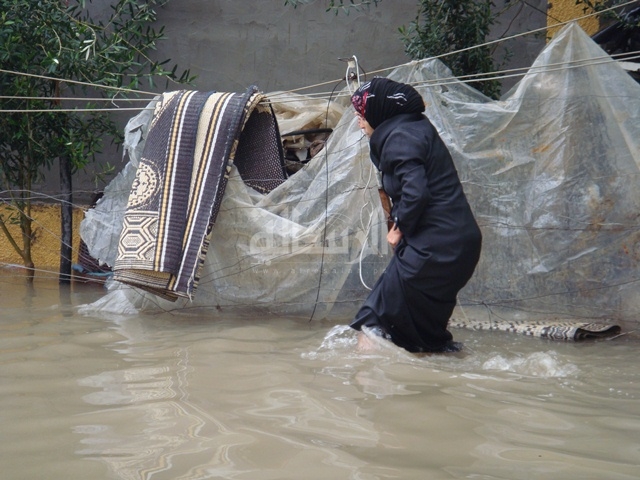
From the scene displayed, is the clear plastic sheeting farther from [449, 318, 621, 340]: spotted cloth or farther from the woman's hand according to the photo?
the woman's hand

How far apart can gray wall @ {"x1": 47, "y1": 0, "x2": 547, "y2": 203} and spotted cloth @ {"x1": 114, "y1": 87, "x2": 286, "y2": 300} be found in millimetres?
2188

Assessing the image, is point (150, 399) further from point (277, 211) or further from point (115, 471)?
point (277, 211)

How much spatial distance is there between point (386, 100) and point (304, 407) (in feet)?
5.36

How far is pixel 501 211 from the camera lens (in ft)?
14.5

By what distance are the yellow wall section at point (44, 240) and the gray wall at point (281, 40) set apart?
0.42m

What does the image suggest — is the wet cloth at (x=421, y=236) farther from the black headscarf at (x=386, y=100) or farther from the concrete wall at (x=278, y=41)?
the concrete wall at (x=278, y=41)

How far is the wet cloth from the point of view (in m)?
3.58

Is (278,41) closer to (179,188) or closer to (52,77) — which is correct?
(52,77)

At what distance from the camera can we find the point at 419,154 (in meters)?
3.57

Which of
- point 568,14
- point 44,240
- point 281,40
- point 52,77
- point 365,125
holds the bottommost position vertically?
point 44,240

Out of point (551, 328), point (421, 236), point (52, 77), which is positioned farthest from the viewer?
point (52, 77)

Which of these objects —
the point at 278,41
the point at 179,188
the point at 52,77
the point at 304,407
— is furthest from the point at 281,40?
the point at 304,407

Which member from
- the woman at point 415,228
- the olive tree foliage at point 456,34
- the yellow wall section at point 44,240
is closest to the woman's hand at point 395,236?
the woman at point 415,228

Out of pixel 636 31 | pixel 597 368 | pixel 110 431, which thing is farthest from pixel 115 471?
pixel 636 31
